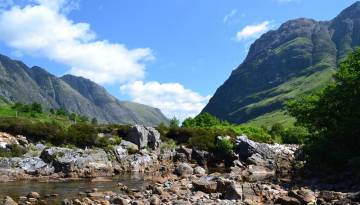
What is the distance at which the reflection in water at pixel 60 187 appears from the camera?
123 ft

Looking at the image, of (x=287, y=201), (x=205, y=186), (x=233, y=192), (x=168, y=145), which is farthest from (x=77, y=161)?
(x=287, y=201)

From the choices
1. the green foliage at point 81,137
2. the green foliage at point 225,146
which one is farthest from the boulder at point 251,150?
the green foliage at point 81,137

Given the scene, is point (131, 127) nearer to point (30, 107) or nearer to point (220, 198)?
point (220, 198)

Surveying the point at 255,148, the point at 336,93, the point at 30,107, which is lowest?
the point at 255,148

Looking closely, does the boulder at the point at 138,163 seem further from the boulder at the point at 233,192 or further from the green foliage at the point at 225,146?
the boulder at the point at 233,192

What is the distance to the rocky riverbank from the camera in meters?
30.7

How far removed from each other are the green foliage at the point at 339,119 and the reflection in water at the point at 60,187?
18479 mm

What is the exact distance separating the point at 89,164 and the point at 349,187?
32010 mm

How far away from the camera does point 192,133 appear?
78.1m

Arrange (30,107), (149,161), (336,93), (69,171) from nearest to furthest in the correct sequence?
(336,93) < (69,171) < (149,161) < (30,107)

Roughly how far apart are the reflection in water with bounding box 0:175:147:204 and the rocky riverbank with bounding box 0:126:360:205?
1.20 meters

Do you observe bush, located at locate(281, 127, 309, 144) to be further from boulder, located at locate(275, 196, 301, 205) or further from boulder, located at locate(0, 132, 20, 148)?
boulder, located at locate(275, 196, 301, 205)

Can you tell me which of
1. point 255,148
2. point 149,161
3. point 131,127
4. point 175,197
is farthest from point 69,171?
point 255,148

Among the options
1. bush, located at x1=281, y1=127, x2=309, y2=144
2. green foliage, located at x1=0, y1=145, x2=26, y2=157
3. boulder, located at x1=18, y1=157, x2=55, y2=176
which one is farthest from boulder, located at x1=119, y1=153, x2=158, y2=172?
bush, located at x1=281, y1=127, x2=309, y2=144
